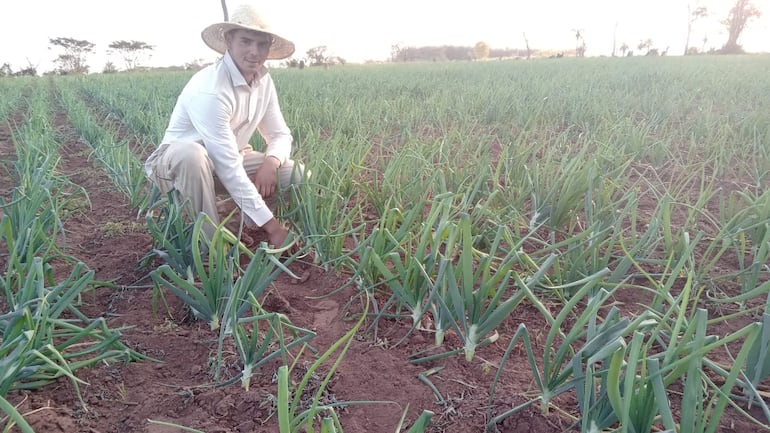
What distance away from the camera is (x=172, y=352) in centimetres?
125

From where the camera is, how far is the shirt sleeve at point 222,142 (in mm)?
1867

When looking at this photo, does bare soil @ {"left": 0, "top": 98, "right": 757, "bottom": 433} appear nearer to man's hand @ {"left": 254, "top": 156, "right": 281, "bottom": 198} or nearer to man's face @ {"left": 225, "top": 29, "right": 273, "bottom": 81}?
man's hand @ {"left": 254, "top": 156, "right": 281, "bottom": 198}

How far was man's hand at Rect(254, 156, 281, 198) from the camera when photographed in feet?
6.81

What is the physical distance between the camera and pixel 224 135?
6.29 feet

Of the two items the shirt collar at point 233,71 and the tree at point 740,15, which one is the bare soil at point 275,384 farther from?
the tree at point 740,15

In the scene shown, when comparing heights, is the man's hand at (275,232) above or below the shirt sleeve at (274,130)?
below

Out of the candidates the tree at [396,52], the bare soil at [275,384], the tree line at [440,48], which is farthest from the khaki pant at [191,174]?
the tree at [396,52]

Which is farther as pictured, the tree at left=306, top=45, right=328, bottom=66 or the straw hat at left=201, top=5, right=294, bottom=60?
the tree at left=306, top=45, right=328, bottom=66

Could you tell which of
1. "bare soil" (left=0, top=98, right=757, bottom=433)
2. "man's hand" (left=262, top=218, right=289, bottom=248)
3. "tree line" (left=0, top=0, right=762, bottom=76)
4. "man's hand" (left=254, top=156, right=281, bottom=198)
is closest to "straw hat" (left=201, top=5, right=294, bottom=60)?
"man's hand" (left=254, top=156, right=281, bottom=198)

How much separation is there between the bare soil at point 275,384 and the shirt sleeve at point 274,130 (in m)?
0.88

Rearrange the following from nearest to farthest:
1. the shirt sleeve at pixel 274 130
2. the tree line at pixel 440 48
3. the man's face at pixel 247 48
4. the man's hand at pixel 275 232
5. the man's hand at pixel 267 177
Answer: the man's hand at pixel 275 232 → the man's face at pixel 247 48 → the man's hand at pixel 267 177 → the shirt sleeve at pixel 274 130 → the tree line at pixel 440 48

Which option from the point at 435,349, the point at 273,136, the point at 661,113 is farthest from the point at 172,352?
the point at 661,113

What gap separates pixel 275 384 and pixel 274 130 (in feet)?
4.87

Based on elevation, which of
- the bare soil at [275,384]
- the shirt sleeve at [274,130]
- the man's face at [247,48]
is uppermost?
the man's face at [247,48]
